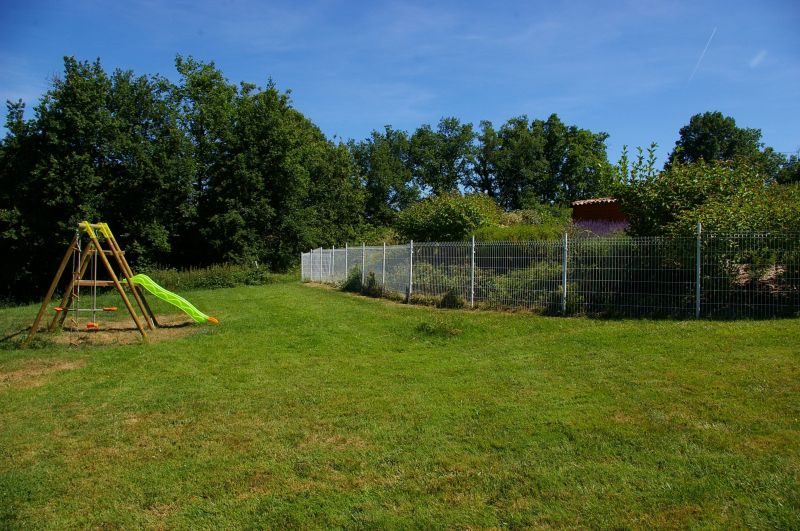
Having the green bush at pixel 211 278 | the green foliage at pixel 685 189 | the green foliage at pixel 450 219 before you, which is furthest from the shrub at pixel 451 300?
the green bush at pixel 211 278

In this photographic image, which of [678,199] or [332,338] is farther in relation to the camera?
[678,199]

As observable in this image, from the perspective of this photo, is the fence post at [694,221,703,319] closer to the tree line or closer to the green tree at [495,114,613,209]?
the tree line

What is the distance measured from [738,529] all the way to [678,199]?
9457mm

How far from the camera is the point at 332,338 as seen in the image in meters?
9.80

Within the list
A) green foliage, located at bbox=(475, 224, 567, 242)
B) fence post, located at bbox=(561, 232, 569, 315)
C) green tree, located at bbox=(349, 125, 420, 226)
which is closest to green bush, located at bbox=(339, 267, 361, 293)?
green foliage, located at bbox=(475, 224, 567, 242)

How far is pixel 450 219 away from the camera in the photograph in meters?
17.8

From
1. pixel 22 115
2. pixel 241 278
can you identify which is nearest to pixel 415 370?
pixel 241 278

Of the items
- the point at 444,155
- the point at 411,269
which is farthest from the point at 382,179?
the point at 411,269

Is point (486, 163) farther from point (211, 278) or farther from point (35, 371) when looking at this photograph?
point (35, 371)

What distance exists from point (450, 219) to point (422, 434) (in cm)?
1340

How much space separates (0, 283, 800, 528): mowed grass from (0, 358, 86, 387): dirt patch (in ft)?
0.16

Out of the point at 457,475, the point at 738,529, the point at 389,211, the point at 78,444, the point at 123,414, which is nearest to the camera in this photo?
the point at 738,529

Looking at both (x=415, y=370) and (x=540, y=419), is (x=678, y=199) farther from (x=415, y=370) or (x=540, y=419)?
(x=540, y=419)

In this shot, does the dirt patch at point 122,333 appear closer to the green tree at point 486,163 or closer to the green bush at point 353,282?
the green bush at point 353,282
